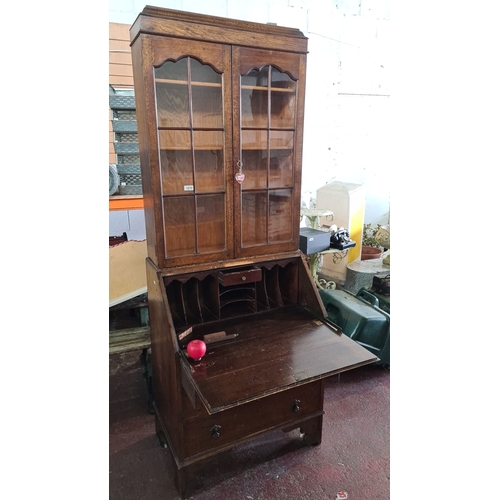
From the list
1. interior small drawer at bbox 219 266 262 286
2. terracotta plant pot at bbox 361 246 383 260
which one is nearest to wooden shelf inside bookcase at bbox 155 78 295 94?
interior small drawer at bbox 219 266 262 286

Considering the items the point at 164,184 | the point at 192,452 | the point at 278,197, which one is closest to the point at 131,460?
the point at 192,452

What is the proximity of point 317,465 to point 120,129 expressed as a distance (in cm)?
244

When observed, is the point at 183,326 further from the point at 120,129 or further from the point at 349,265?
the point at 349,265

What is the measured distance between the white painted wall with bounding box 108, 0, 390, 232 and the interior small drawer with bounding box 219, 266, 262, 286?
255 cm

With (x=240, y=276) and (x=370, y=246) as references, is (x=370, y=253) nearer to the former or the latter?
(x=370, y=246)

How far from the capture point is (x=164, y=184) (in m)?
1.80

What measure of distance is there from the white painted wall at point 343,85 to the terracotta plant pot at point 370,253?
2.78 ft

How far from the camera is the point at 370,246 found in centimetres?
457

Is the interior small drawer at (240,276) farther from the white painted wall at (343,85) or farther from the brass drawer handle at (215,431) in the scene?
the white painted wall at (343,85)

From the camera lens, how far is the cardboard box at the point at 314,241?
2846mm

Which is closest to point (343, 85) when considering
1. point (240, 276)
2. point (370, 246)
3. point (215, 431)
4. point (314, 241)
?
point (370, 246)

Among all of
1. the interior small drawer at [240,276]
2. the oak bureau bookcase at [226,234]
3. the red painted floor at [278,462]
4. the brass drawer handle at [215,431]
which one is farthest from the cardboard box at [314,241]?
the brass drawer handle at [215,431]

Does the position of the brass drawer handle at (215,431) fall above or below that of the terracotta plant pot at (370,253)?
below

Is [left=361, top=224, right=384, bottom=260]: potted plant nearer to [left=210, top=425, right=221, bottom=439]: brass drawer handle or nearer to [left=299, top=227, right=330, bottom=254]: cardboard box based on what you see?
[left=299, top=227, right=330, bottom=254]: cardboard box
